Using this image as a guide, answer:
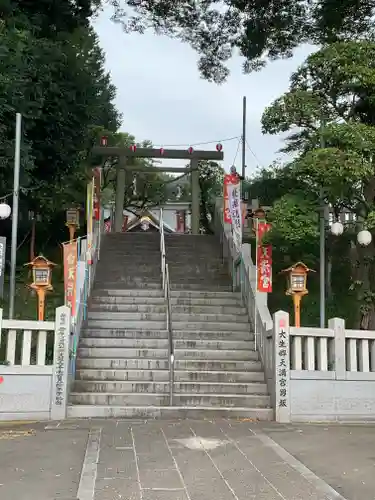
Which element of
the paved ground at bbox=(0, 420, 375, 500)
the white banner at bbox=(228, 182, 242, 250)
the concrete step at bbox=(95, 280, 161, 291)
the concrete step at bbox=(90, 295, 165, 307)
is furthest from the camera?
the white banner at bbox=(228, 182, 242, 250)

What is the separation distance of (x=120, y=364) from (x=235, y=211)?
5523 millimetres

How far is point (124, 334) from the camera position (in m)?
11.2

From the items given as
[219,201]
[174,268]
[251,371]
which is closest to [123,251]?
[174,268]

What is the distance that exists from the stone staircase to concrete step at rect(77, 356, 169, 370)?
0.02 meters

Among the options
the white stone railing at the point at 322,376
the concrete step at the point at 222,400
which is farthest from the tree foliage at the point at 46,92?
the white stone railing at the point at 322,376

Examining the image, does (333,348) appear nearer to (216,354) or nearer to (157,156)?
(216,354)

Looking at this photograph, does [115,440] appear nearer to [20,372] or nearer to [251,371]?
[20,372]

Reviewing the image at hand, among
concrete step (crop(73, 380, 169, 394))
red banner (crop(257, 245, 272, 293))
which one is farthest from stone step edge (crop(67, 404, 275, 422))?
red banner (crop(257, 245, 272, 293))

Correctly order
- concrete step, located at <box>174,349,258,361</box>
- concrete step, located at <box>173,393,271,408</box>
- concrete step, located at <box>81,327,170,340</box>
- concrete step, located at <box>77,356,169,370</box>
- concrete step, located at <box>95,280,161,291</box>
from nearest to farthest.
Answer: concrete step, located at <box>173,393,271,408</box> < concrete step, located at <box>77,356,169,370</box> < concrete step, located at <box>174,349,258,361</box> < concrete step, located at <box>81,327,170,340</box> < concrete step, located at <box>95,280,161,291</box>

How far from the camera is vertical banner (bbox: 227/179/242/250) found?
13594mm

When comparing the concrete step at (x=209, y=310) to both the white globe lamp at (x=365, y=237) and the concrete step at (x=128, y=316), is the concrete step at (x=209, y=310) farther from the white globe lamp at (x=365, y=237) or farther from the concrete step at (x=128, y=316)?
the white globe lamp at (x=365, y=237)

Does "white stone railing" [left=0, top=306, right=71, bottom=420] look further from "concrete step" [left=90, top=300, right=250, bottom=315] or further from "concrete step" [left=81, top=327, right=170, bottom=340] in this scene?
"concrete step" [left=90, top=300, right=250, bottom=315]

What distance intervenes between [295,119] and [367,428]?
5.72 meters

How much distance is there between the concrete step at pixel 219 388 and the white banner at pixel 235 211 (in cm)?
435
